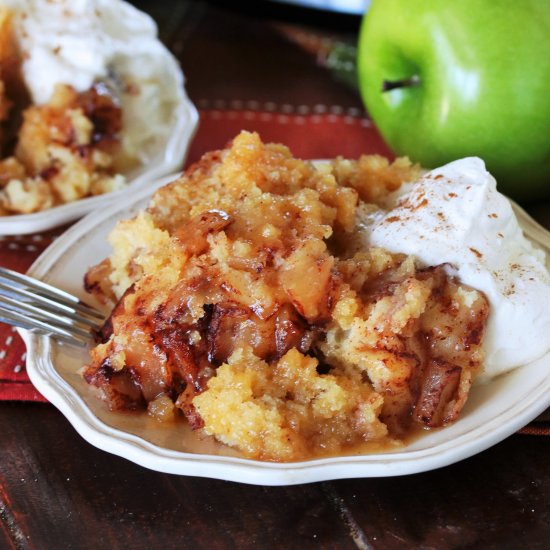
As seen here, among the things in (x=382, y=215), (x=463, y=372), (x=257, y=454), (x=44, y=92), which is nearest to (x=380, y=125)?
(x=382, y=215)

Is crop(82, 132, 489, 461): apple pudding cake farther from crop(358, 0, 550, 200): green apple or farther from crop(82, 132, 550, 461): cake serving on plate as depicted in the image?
crop(358, 0, 550, 200): green apple

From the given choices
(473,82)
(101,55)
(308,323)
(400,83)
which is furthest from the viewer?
(101,55)

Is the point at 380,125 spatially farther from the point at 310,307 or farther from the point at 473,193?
the point at 310,307

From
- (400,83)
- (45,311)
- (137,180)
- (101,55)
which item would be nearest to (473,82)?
(400,83)

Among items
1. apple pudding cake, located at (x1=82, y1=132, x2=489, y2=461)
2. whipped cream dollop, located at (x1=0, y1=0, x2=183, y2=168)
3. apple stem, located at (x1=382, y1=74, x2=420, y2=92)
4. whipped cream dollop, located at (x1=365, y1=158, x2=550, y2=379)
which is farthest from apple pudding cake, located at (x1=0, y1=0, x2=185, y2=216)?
whipped cream dollop, located at (x1=365, y1=158, x2=550, y2=379)

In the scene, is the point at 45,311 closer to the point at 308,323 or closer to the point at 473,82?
the point at 308,323

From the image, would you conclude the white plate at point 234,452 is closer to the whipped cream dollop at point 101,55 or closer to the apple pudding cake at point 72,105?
the apple pudding cake at point 72,105
